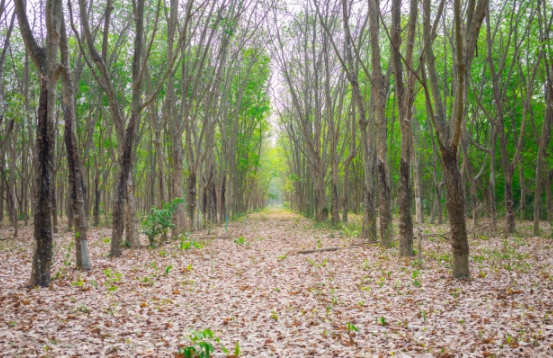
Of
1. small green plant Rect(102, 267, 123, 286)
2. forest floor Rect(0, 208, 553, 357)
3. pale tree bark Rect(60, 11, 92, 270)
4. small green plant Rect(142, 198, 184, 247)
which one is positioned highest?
pale tree bark Rect(60, 11, 92, 270)

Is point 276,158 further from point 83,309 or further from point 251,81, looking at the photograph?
point 83,309

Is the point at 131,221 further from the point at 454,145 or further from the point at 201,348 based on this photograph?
the point at 454,145

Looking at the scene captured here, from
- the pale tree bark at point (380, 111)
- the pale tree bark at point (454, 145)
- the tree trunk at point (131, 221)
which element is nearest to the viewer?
the pale tree bark at point (454, 145)

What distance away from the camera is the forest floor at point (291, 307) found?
5078 mm

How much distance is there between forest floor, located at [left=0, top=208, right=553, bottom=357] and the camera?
5.08 m

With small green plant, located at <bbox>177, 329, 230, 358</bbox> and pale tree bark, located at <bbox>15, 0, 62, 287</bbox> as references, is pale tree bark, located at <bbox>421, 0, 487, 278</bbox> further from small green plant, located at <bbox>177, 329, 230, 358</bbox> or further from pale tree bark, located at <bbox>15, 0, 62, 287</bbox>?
pale tree bark, located at <bbox>15, 0, 62, 287</bbox>

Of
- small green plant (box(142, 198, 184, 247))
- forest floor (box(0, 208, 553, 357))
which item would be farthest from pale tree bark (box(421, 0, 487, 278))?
small green plant (box(142, 198, 184, 247))

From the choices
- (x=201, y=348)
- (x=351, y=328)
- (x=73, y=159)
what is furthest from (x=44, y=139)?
(x=351, y=328)

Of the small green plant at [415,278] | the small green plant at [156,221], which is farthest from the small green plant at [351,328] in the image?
the small green plant at [156,221]

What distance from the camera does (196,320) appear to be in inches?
248

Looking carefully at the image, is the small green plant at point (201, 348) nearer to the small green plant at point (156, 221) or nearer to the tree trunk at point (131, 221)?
the tree trunk at point (131, 221)

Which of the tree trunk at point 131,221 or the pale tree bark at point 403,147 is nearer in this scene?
the pale tree bark at point 403,147

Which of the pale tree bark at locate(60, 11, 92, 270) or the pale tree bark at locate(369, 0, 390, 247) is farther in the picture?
the pale tree bark at locate(369, 0, 390, 247)

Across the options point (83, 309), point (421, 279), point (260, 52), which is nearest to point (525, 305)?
point (421, 279)
